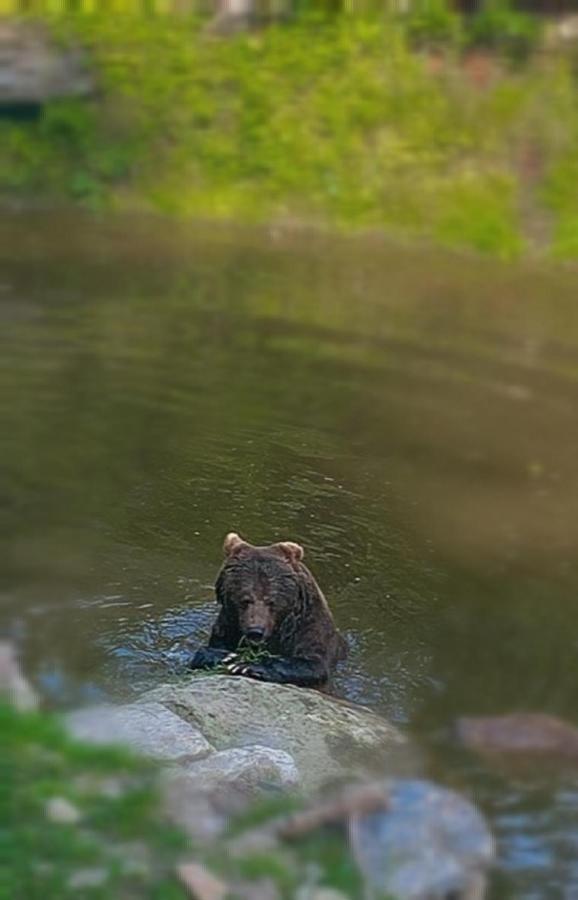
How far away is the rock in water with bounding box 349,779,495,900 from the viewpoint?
13.5 feet

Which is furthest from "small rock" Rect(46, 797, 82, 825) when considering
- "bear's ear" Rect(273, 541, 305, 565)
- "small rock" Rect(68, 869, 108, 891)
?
"bear's ear" Rect(273, 541, 305, 565)

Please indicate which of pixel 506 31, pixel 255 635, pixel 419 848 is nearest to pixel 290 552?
pixel 255 635

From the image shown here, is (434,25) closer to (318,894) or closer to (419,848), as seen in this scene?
(419,848)

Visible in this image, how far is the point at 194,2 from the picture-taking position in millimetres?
15859

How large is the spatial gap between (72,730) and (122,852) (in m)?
0.63

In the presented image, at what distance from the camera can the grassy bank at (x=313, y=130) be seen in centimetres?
A: 1467

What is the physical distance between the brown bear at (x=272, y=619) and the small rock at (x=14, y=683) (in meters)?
1.17

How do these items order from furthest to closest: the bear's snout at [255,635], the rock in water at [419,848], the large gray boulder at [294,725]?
Result: 1. the bear's snout at [255,635]
2. the large gray boulder at [294,725]
3. the rock in water at [419,848]

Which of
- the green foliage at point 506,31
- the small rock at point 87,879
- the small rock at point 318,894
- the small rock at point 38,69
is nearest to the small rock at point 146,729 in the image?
the small rock at point 87,879

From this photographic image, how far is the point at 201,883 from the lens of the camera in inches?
155

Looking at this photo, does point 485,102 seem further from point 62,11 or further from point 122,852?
point 122,852

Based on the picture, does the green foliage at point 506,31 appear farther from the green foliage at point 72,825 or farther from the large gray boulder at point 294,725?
the green foliage at point 72,825

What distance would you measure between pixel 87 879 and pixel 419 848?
0.84 meters

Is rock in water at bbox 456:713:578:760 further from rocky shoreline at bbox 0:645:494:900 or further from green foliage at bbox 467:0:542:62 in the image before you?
green foliage at bbox 467:0:542:62
